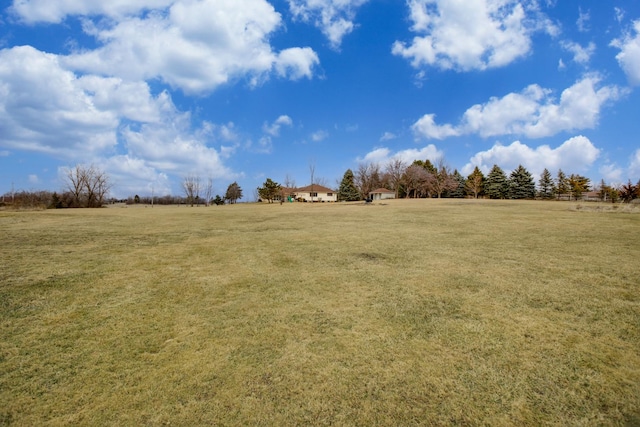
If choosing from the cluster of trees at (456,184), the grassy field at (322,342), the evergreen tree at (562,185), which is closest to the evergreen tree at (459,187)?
the cluster of trees at (456,184)

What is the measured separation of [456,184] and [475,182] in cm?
496

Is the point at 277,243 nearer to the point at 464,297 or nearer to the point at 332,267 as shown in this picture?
the point at 332,267

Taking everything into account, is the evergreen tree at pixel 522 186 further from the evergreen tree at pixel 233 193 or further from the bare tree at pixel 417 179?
the evergreen tree at pixel 233 193

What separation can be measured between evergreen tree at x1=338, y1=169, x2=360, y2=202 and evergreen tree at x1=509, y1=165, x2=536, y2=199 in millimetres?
36313

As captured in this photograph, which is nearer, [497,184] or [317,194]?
[497,184]

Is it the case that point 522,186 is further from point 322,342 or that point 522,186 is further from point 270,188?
point 322,342

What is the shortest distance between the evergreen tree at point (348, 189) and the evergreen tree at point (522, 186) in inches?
1430

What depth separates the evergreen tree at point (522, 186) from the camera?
63.7 m

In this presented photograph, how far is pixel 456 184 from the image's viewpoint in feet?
231

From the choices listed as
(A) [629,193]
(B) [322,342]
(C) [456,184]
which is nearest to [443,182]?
(C) [456,184]

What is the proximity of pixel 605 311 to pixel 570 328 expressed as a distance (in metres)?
1.12

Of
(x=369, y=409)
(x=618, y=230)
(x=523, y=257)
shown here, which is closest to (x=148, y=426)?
(x=369, y=409)

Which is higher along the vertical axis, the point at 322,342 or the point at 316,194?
the point at 316,194

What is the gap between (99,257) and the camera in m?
8.17
